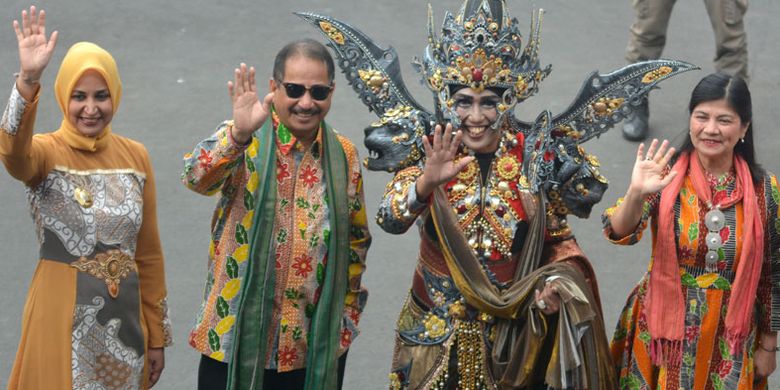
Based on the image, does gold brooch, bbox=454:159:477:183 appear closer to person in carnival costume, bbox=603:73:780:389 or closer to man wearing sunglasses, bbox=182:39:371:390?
man wearing sunglasses, bbox=182:39:371:390

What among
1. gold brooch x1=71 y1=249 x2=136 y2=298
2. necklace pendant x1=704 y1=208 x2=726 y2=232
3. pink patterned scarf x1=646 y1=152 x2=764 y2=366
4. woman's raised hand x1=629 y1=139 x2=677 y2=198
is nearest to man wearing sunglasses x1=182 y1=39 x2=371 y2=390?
gold brooch x1=71 y1=249 x2=136 y2=298

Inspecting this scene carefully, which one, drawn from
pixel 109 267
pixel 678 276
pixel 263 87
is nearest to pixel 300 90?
pixel 109 267

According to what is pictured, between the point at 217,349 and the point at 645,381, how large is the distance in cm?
163

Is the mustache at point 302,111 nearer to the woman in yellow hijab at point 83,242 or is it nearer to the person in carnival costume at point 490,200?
the person in carnival costume at point 490,200

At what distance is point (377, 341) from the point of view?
722 cm

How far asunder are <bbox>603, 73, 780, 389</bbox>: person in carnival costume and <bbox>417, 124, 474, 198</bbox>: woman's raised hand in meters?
0.69

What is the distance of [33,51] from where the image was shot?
15.9 feet

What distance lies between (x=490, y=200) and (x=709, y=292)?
0.90 m

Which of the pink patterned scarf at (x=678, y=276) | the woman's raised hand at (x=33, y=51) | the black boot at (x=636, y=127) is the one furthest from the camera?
the black boot at (x=636, y=127)

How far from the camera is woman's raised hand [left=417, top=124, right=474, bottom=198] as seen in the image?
16.3 feet

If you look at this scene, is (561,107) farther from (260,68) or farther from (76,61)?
(76,61)

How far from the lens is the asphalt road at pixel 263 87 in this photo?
7492mm

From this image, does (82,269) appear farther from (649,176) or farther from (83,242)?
(649,176)

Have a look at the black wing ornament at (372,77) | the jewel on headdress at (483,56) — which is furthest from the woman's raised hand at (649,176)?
the black wing ornament at (372,77)
